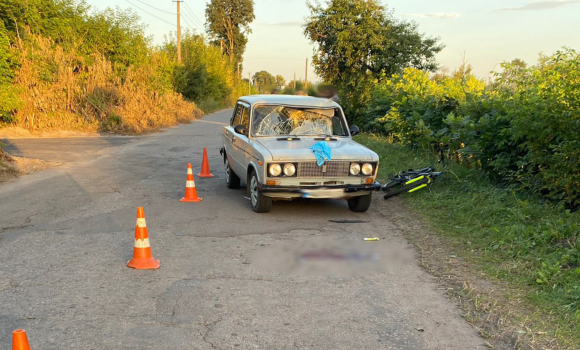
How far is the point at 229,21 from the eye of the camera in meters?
77.6

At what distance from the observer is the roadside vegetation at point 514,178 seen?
→ 4781 mm

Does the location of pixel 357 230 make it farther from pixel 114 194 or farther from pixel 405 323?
pixel 114 194

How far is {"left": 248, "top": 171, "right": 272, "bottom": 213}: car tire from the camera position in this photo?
25.0ft

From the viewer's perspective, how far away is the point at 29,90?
20672 mm

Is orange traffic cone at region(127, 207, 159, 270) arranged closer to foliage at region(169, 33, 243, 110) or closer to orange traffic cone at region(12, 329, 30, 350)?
orange traffic cone at region(12, 329, 30, 350)

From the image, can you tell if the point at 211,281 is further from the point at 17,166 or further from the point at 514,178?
the point at 17,166

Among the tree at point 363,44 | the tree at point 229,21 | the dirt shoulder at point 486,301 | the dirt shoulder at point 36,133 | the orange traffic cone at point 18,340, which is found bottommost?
the dirt shoulder at point 36,133

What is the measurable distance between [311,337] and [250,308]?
73 cm

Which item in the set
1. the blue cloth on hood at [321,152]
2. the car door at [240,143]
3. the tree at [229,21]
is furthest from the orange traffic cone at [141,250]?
the tree at [229,21]

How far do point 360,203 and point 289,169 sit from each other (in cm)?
139

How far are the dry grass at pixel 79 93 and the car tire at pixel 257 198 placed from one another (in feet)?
51.8

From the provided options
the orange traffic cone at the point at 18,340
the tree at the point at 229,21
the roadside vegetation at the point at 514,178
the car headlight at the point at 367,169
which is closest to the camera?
the orange traffic cone at the point at 18,340

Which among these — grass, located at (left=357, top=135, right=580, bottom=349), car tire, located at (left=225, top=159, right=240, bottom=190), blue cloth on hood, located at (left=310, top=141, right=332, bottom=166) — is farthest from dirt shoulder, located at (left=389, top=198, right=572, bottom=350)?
car tire, located at (left=225, top=159, right=240, bottom=190)

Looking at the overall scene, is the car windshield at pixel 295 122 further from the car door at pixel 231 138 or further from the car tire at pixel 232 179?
the car tire at pixel 232 179
